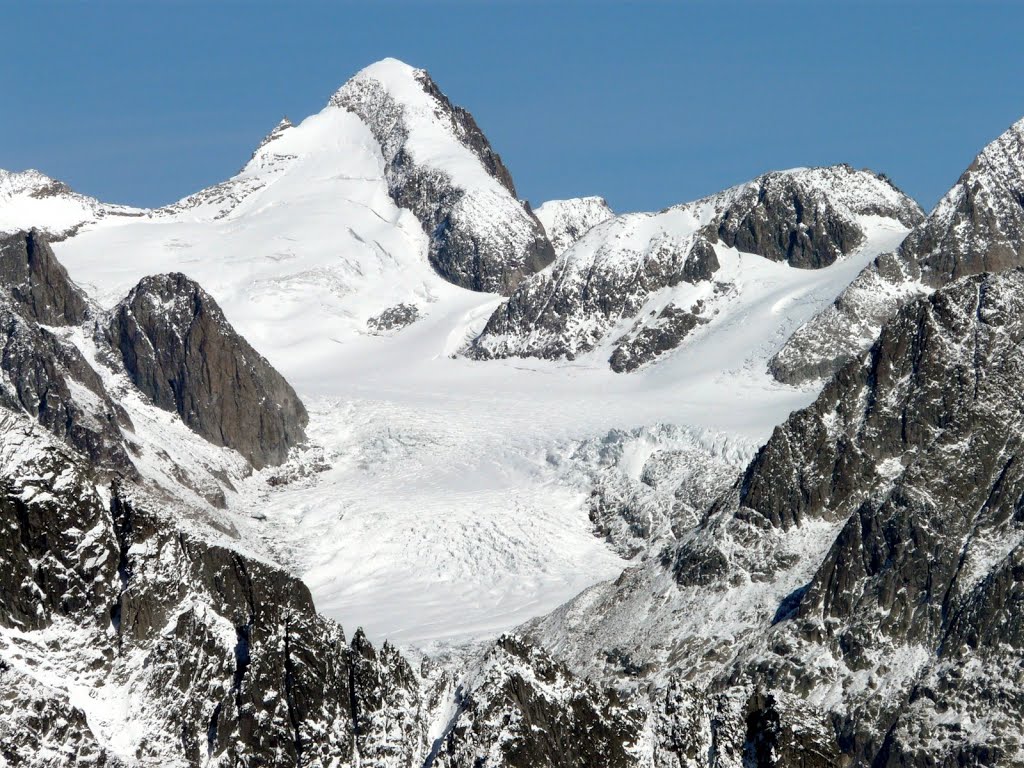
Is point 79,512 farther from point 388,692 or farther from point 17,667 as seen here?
point 388,692

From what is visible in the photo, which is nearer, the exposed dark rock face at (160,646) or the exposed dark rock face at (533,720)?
the exposed dark rock face at (160,646)

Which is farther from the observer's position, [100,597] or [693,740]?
[693,740]

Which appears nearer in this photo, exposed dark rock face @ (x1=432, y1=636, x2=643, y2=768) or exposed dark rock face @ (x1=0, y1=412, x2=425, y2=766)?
exposed dark rock face @ (x1=0, y1=412, x2=425, y2=766)

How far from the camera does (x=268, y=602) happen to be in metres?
117

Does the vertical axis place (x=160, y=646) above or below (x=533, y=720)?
above

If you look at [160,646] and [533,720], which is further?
[533,720]

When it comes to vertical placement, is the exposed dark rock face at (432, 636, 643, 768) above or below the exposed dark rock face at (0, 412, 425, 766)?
below

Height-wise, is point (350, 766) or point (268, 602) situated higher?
point (268, 602)

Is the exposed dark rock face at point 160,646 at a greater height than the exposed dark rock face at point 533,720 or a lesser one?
greater

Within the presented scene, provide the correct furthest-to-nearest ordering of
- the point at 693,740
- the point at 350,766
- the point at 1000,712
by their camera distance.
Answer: the point at 1000,712 → the point at 693,740 → the point at 350,766

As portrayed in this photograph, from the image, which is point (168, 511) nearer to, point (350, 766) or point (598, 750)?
point (350, 766)

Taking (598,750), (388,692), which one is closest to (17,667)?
(388,692)

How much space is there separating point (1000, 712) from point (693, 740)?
72.9 meters

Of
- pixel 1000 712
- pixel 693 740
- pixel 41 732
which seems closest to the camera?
pixel 41 732
